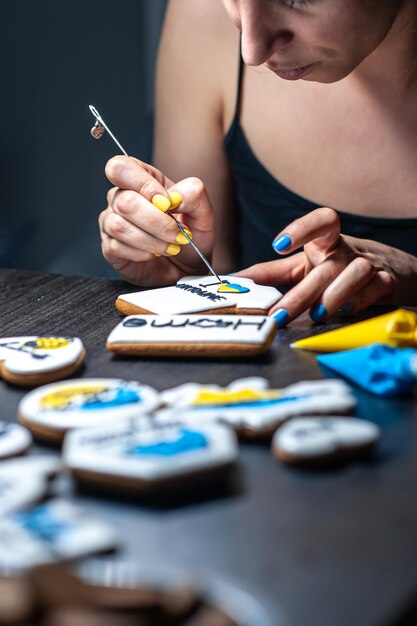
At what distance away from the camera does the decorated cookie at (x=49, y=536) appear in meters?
0.51

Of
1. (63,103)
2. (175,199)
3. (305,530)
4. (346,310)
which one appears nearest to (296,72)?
(175,199)

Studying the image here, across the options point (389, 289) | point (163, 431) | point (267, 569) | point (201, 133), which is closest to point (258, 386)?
point (163, 431)

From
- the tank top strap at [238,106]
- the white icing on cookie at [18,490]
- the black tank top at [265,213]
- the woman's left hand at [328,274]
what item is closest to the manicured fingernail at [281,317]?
the woman's left hand at [328,274]

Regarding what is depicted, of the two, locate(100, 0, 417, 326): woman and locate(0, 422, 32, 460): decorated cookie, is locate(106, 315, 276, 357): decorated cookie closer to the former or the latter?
locate(100, 0, 417, 326): woman

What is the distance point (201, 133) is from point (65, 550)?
52.8 inches

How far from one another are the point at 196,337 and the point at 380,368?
0.19 meters

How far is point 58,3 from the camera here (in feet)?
10.8

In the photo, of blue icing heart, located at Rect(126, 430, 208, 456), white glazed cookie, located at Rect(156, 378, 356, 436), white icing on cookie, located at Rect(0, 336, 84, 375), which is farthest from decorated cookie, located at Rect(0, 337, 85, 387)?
blue icing heart, located at Rect(126, 430, 208, 456)

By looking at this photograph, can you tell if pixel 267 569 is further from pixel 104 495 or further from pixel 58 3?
pixel 58 3

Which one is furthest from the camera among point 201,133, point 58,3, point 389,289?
point 58,3

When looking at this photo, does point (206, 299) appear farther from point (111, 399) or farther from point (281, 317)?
point (111, 399)

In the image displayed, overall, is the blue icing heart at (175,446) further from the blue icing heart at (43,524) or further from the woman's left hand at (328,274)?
the woman's left hand at (328,274)

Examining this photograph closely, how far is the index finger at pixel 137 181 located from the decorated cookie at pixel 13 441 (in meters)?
0.55

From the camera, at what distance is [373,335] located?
884 millimetres
